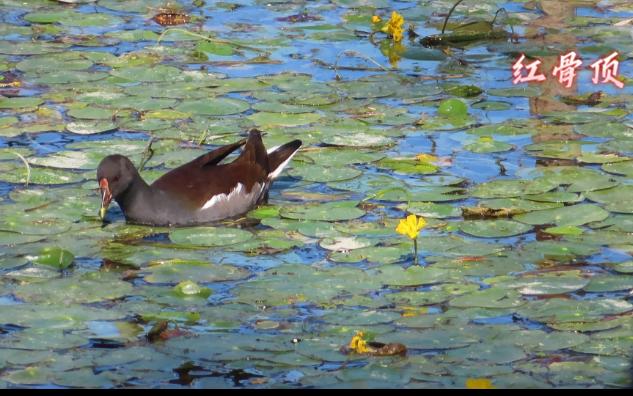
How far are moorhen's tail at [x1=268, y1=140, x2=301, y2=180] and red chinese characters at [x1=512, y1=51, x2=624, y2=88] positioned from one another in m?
2.71

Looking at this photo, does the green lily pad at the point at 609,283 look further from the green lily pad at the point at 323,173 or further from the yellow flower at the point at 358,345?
the green lily pad at the point at 323,173

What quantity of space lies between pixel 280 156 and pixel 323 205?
0.61m

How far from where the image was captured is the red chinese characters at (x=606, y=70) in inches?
414

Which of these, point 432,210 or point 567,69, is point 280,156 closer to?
point 432,210

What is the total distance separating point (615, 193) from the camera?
7930 mm

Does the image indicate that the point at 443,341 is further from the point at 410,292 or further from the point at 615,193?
the point at 615,193

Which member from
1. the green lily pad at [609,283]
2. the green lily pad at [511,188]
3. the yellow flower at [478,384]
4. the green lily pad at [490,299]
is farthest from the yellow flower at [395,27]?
the yellow flower at [478,384]

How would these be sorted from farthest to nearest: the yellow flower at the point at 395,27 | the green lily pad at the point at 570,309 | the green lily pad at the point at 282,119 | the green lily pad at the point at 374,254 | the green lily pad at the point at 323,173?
the yellow flower at the point at 395,27 → the green lily pad at the point at 282,119 → the green lily pad at the point at 323,173 → the green lily pad at the point at 374,254 → the green lily pad at the point at 570,309

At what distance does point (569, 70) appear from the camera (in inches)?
423

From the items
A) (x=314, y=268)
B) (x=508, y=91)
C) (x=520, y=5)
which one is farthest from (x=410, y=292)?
(x=520, y=5)

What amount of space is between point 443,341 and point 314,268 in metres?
1.12

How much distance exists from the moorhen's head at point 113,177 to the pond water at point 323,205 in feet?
0.59

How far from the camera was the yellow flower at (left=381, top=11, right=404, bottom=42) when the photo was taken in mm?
11484

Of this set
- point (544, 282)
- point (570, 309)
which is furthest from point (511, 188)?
point (570, 309)
